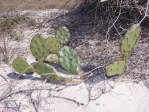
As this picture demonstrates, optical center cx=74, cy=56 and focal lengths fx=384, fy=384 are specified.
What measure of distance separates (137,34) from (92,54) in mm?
678

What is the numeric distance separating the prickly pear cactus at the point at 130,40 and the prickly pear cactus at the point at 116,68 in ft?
0.30

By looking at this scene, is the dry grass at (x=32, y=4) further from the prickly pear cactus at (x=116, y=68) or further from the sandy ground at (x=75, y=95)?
the prickly pear cactus at (x=116, y=68)

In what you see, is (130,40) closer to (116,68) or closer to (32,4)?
(116,68)

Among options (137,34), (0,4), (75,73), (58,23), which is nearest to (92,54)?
(75,73)

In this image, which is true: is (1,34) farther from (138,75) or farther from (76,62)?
(138,75)

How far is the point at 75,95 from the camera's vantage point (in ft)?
10.6

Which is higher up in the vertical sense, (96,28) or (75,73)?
(96,28)

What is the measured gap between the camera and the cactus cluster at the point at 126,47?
323 cm

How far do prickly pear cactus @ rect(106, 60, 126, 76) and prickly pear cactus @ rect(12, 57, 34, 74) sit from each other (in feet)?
2.30

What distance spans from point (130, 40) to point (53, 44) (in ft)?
2.61

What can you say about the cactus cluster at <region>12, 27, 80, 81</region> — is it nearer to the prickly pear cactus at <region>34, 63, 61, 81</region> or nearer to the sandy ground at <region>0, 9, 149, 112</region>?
the prickly pear cactus at <region>34, 63, 61, 81</region>

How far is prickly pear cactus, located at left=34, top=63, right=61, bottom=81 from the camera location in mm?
3277

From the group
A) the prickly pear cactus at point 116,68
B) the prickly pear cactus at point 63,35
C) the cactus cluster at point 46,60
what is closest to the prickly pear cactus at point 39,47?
the cactus cluster at point 46,60

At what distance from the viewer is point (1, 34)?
4496 mm
